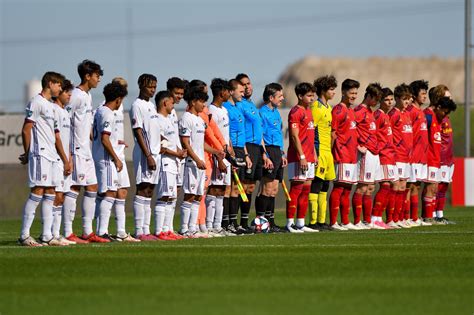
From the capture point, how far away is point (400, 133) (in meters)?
22.2

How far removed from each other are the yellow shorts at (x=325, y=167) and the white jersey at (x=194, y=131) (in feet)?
8.73

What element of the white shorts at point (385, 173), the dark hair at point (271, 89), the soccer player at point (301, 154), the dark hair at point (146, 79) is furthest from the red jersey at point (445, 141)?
the dark hair at point (146, 79)

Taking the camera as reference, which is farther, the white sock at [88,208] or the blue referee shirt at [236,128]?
the blue referee shirt at [236,128]

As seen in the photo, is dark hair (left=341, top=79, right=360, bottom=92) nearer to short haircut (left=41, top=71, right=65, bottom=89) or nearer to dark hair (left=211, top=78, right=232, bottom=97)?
dark hair (left=211, top=78, right=232, bottom=97)

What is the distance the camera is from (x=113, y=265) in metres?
13.4

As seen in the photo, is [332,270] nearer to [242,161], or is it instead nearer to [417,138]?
[242,161]

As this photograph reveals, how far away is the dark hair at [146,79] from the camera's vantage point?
17422 mm

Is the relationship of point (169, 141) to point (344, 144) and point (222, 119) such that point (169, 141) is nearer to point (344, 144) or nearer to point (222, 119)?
point (222, 119)

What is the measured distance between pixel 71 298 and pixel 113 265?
8.24ft

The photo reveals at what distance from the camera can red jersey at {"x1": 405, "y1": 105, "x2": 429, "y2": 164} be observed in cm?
2266

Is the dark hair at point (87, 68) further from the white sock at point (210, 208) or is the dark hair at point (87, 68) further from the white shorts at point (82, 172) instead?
the white sock at point (210, 208)

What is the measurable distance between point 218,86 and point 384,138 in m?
3.76

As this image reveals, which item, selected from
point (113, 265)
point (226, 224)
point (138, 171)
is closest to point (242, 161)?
point (226, 224)

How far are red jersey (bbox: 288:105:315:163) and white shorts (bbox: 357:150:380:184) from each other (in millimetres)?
1451
